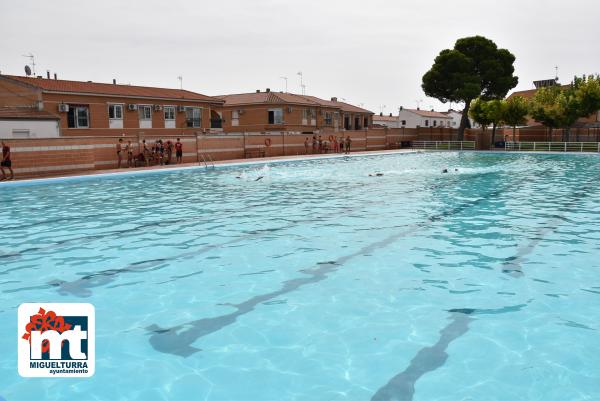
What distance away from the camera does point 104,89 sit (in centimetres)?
3428

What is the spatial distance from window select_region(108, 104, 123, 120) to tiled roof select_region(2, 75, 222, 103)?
0.84m

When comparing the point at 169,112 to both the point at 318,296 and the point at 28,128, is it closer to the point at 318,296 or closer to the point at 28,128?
the point at 28,128

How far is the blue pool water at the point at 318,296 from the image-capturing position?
4.69 m

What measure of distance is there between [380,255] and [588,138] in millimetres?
42783

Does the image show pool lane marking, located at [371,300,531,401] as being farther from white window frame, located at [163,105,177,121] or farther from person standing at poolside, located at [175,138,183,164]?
white window frame, located at [163,105,177,121]

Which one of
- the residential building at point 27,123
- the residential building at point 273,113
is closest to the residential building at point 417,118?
the residential building at point 273,113

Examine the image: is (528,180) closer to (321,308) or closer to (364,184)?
(364,184)

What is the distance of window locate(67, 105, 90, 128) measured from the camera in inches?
1256

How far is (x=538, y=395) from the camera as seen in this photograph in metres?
4.40

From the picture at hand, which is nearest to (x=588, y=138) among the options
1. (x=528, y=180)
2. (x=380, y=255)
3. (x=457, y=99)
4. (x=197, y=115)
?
(x=457, y=99)

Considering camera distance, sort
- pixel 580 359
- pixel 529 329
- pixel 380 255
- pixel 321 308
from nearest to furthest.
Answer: pixel 580 359, pixel 529 329, pixel 321 308, pixel 380 255

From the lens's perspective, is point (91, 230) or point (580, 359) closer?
point (580, 359)

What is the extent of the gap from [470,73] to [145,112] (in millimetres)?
33974

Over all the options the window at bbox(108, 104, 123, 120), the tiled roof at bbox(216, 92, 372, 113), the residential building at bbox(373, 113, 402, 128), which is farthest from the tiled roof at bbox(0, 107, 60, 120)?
the residential building at bbox(373, 113, 402, 128)
